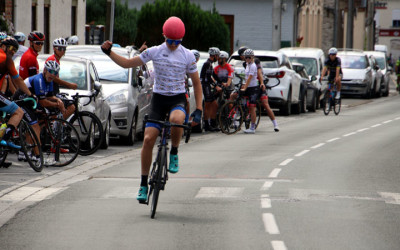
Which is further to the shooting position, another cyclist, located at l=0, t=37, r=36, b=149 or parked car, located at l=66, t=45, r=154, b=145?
parked car, located at l=66, t=45, r=154, b=145

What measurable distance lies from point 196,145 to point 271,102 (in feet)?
31.8

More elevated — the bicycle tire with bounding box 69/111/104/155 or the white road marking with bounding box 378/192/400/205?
the bicycle tire with bounding box 69/111/104/155

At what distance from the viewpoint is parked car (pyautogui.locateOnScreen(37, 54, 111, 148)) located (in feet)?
55.5

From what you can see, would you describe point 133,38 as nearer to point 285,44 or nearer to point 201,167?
point 285,44

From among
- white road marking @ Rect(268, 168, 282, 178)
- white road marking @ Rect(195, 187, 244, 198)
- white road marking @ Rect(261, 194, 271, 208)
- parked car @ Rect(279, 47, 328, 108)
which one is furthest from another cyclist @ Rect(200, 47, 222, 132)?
parked car @ Rect(279, 47, 328, 108)

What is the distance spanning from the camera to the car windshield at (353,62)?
40.9 meters

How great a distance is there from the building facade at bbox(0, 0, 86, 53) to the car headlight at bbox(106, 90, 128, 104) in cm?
1128

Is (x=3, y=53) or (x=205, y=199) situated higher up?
(x=3, y=53)

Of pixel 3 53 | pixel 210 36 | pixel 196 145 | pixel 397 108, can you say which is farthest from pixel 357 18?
pixel 3 53

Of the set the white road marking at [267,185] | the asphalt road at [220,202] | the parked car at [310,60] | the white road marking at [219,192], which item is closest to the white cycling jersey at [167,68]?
the asphalt road at [220,202]

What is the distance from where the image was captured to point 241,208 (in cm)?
1082

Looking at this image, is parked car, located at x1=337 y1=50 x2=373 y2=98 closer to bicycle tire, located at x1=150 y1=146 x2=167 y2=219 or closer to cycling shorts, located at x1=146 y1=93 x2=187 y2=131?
cycling shorts, located at x1=146 y1=93 x2=187 y2=131

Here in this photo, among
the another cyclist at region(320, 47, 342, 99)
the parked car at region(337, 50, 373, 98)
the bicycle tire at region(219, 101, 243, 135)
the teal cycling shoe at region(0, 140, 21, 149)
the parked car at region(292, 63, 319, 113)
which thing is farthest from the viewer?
the parked car at region(337, 50, 373, 98)

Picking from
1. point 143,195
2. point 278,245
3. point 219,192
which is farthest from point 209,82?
point 278,245
